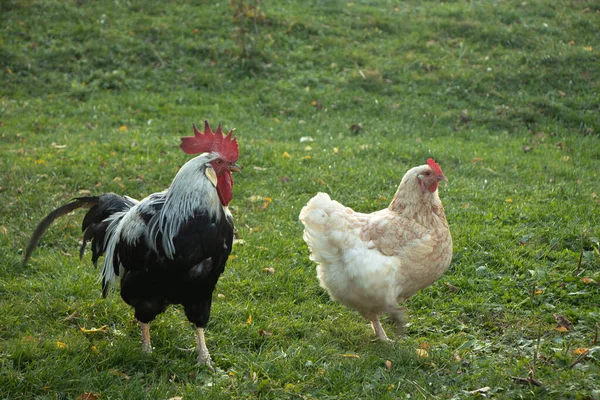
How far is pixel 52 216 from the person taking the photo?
4.82 meters

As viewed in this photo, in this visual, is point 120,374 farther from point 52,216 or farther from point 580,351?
point 580,351

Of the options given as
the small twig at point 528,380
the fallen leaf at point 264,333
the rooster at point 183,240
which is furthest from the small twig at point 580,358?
the rooster at point 183,240

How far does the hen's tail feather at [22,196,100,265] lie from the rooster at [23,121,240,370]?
0.01m

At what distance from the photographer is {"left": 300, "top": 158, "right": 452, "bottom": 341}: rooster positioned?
475cm

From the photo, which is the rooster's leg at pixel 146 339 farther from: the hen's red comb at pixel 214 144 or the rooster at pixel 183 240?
the hen's red comb at pixel 214 144

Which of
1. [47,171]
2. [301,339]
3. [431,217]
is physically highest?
[431,217]

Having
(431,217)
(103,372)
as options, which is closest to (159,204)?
(103,372)

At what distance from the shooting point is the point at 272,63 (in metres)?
13.0

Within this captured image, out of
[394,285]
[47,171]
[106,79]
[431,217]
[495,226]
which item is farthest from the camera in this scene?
[106,79]

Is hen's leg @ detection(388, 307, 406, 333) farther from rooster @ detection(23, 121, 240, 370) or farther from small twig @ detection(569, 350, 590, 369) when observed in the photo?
rooster @ detection(23, 121, 240, 370)

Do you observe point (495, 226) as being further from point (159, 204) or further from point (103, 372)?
point (103, 372)

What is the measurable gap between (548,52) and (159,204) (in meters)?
10.9

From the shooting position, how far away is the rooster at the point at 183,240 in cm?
439

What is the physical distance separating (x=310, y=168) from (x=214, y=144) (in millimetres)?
4226
